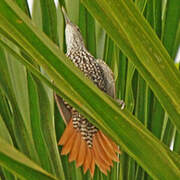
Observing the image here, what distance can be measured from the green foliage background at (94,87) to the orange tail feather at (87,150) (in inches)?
1.6

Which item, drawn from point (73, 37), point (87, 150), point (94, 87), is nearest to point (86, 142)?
point (87, 150)

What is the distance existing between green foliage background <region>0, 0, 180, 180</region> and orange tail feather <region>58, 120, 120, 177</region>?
1.6 inches

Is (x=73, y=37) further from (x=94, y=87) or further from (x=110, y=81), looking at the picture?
(x=94, y=87)

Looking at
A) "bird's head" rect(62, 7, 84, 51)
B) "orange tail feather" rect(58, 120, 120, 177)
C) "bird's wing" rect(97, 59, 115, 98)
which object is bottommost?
"orange tail feather" rect(58, 120, 120, 177)

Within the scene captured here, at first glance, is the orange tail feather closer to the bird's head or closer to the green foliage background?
the green foliage background

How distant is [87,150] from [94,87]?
0.29m

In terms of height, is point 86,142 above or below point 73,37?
below

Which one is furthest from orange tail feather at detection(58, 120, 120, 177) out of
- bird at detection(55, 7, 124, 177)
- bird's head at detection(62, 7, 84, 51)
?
bird's head at detection(62, 7, 84, 51)

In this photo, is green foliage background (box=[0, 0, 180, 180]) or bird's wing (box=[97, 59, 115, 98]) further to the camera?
bird's wing (box=[97, 59, 115, 98])

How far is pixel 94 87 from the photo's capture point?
0.37 metres

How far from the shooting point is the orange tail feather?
64 centimetres

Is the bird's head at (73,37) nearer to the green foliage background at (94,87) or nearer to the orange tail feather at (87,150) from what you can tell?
the green foliage background at (94,87)

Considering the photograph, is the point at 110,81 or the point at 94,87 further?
the point at 110,81

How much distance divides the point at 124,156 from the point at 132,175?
0.12 feet
